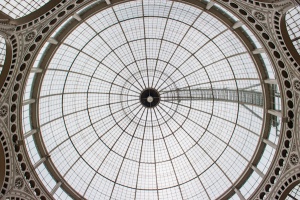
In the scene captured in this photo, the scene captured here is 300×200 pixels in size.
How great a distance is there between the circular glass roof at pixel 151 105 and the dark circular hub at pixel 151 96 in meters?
0.11

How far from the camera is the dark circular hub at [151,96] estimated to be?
3309 centimetres

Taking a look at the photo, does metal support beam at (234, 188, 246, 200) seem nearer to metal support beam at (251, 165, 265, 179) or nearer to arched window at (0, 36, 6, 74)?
metal support beam at (251, 165, 265, 179)

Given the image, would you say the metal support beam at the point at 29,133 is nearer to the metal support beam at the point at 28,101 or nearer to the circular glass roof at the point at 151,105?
the circular glass roof at the point at 151,105

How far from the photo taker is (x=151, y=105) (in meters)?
33.1

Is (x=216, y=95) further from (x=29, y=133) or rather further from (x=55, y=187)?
(x=29, y=133)

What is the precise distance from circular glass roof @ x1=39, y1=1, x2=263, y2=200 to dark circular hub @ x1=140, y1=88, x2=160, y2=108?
114 millimetres

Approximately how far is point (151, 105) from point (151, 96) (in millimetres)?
1021

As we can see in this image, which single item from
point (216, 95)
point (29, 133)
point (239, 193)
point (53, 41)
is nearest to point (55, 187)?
point (29, 133)

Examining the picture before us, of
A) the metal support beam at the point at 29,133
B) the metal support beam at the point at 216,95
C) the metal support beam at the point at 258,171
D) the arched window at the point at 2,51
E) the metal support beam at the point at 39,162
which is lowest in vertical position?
the metal support beam at the point at 39,162

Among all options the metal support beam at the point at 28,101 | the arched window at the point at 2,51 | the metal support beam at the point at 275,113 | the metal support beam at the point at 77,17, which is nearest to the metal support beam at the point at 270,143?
the metal support beam at the point at 275,113

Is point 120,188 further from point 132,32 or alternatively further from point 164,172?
point 132,32

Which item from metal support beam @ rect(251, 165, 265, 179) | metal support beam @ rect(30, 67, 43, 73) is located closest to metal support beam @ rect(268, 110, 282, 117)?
metal support beam @ rect(251, 165, 265, 179)

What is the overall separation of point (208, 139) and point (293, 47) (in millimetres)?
14861

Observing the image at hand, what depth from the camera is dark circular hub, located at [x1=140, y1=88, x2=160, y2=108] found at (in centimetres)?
3309
